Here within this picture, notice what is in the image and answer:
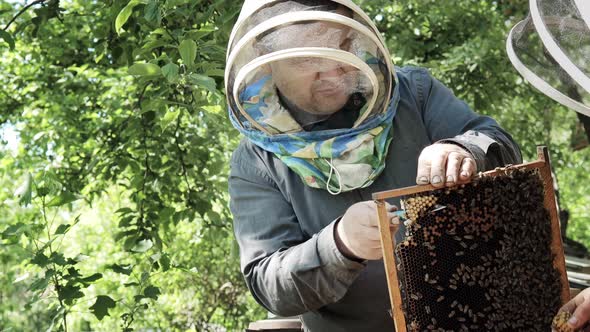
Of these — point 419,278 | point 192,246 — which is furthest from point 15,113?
point 419,278

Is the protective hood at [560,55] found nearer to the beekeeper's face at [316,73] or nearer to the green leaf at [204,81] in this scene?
the beekeeper's face at [316,73]

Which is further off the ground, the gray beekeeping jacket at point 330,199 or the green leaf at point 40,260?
the gray beekeeping jacket at point 330,199

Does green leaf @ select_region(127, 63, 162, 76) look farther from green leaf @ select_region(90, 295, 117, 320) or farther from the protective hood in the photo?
the protective hood

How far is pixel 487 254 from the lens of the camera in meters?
1.83

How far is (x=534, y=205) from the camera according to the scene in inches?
73.1

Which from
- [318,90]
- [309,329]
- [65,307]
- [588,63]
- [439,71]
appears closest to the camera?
[588,63]

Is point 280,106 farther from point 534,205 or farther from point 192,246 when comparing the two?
point 192,246

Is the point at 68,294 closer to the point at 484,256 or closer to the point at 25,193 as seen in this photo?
the point at 25,193

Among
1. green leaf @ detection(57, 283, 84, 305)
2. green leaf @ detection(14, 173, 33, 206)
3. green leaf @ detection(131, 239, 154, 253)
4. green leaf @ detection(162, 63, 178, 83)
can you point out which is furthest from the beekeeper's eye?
green leaf @ detection(131, 239, 154, 253)

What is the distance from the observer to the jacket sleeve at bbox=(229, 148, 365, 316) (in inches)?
69.9

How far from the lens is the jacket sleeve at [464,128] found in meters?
1.93

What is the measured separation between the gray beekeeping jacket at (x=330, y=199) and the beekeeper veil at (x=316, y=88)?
57 millimetres

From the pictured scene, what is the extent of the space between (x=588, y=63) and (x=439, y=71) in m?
3.99

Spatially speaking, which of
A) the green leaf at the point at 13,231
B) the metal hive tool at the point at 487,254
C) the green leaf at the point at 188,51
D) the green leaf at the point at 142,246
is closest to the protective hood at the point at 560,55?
the metal hive tool at the point at 487,254
